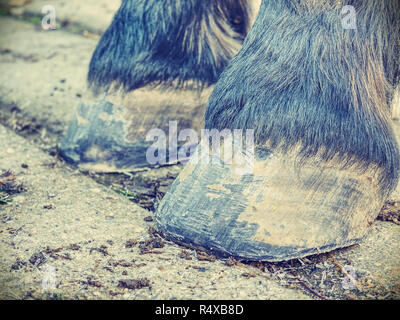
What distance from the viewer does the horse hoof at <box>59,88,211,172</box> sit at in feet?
5.42

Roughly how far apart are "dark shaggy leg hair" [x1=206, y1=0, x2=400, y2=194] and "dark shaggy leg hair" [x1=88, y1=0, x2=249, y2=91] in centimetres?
46

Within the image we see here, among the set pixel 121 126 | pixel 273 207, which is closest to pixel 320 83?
pixel 273 207

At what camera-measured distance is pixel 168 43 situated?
1635mm

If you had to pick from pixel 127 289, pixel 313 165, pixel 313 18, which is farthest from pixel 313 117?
pixel 127 289

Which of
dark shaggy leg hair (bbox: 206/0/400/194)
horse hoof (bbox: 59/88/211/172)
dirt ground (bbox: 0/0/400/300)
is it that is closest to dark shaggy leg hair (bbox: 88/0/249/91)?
horse hoof (bbox: 59/88/211/172)

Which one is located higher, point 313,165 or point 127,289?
point 313,165

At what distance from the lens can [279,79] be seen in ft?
3.87

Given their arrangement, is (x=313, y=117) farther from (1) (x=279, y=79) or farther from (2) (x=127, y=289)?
(2) (x=127, y=289)

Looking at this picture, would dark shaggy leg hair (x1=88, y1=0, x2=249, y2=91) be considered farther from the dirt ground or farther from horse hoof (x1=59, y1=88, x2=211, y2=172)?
the dirt ground

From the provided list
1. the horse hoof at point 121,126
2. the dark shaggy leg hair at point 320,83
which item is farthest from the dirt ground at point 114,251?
the dark shaggy leg hair at point 320,83

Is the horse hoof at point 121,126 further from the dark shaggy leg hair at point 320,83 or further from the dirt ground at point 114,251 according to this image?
the dark shaggy leg hair at point 320,83

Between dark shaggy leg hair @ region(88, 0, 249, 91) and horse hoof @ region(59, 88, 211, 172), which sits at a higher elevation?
dark shaggy leg hair @ region(88, 0, 249, 91)

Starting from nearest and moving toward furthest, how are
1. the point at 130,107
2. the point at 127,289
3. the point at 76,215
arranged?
the point at 127,289, the point at 76,215, the point at 130,107

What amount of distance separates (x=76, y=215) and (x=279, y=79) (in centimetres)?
65
